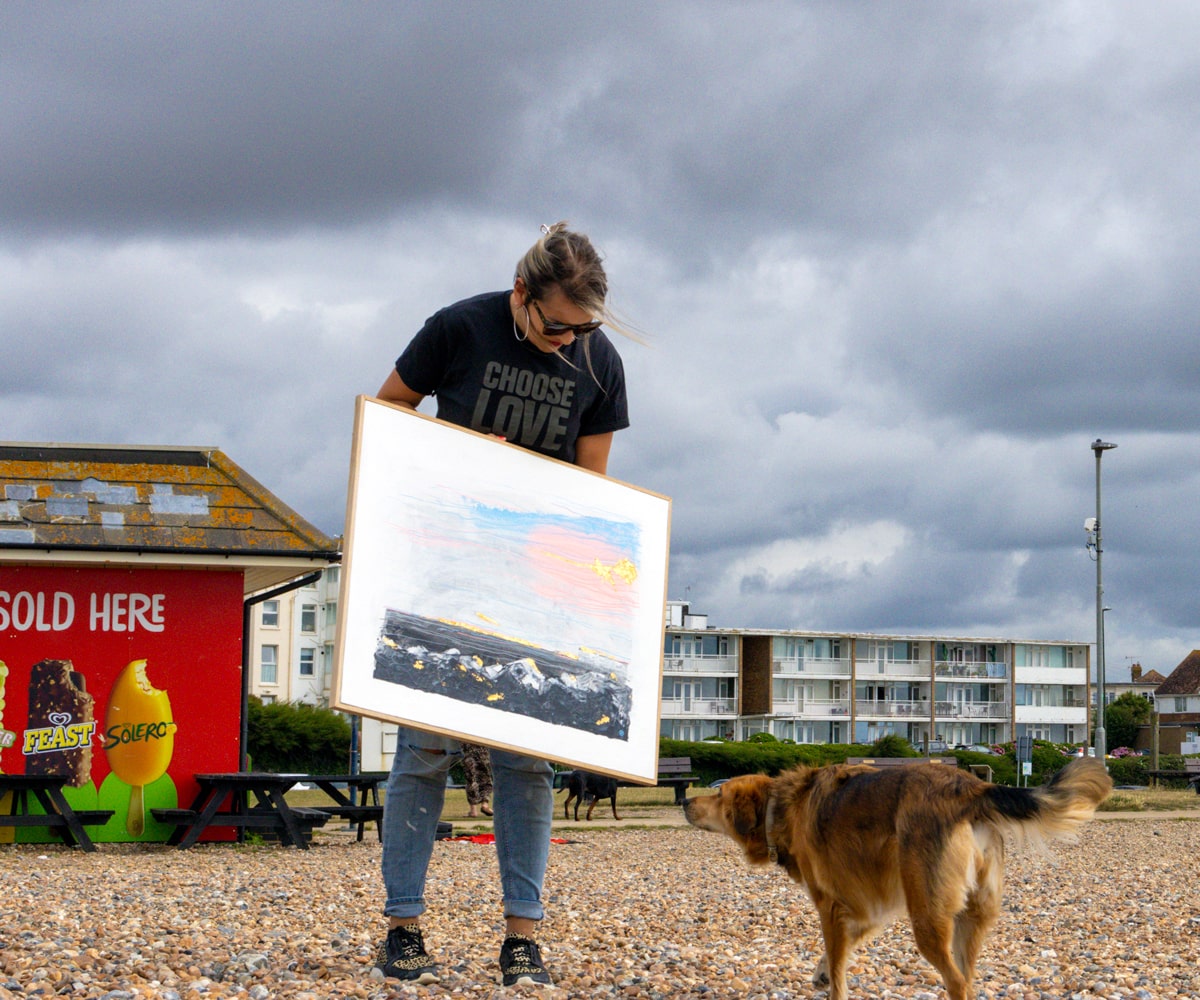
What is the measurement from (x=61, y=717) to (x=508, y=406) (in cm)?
920

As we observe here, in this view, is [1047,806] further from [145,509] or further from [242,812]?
[145,509]

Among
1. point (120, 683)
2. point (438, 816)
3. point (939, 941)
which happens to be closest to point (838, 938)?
point (939, 941)

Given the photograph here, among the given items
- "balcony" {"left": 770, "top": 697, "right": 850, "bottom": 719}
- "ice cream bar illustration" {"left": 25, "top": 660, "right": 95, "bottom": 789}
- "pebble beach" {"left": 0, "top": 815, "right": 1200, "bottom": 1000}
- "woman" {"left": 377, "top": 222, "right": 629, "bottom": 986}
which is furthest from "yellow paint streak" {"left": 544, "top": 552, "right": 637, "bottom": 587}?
"balcony" {"left": 770, "top": 697, "right": 850, "bottom": 719}

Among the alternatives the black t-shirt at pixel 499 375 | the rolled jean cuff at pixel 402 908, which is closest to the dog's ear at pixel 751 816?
the rolled jean cuff at pixel 402 908

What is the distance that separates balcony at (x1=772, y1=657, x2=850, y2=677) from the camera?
9469cm

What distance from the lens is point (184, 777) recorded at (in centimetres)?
1241

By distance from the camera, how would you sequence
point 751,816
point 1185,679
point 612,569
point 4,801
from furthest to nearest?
1. point 1185,679
2. point 4,801
3. point 751,816
4. point 612,569

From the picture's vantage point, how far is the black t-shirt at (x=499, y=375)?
449 centimetres

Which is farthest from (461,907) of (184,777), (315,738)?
(315,738)

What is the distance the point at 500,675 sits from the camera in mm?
4344

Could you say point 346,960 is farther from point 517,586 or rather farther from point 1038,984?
point 1038,984

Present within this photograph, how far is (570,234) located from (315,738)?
48.6m

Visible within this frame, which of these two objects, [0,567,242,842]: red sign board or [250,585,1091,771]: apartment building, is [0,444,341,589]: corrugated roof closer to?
[0,567,242,842]: red sign board

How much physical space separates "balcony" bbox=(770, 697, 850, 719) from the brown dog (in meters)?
90.6
